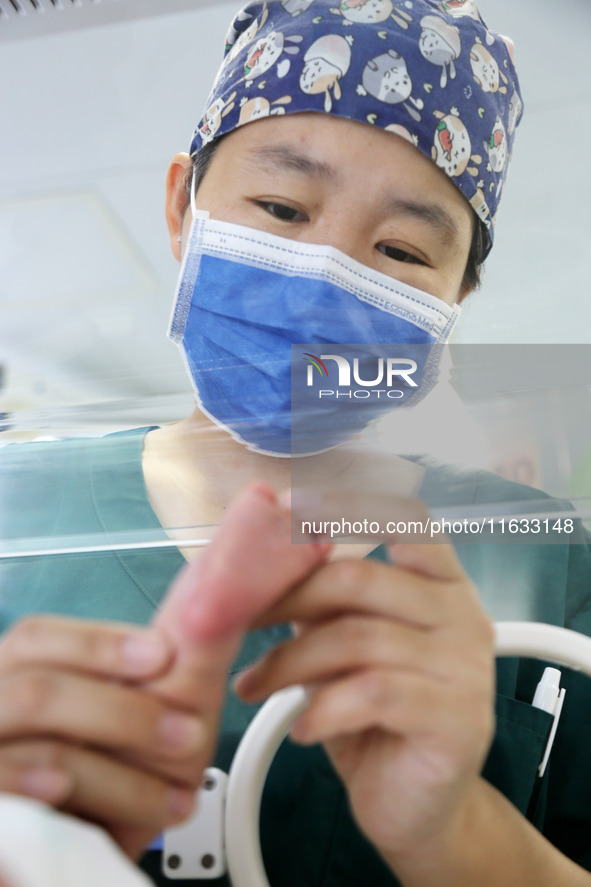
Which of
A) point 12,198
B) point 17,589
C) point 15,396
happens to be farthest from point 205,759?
point 12,198

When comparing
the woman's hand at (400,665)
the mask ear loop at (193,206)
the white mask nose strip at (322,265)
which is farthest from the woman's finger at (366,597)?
the mask ear loop at (193,206)

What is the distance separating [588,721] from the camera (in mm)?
625

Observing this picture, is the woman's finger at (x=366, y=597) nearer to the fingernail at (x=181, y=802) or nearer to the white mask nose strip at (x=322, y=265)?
the fingernail at (x=181, y=802)

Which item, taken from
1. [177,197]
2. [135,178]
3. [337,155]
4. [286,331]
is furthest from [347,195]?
[135,178]

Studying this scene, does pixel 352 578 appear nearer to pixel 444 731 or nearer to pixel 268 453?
pixel 444 731

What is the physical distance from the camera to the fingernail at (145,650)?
0.25 m

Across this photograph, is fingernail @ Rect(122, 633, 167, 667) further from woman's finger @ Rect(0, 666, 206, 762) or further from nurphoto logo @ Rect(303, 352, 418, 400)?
nurphoto logo @ Rect(303, 352, 418, 400)

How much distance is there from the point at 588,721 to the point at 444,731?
15.6 inches

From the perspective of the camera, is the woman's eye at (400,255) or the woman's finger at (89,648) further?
the woman's eye at (400,255)

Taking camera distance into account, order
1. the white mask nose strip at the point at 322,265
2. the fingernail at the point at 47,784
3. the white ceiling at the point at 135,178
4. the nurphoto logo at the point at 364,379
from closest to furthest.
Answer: the fingernail at the point at 47,784
the nurphoto logo at the point at 364,379
the white mask nose strip at the point at 322,265
the white ceiling at the point at 135,178

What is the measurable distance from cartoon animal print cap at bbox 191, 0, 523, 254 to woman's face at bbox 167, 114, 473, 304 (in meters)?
0.02

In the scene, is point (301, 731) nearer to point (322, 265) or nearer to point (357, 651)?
point (357, 651)

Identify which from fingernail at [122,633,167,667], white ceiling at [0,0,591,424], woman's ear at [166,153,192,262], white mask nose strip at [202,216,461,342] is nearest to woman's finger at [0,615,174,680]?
fingernail at [122,633,167,667]

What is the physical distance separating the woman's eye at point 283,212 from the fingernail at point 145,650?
60cm
